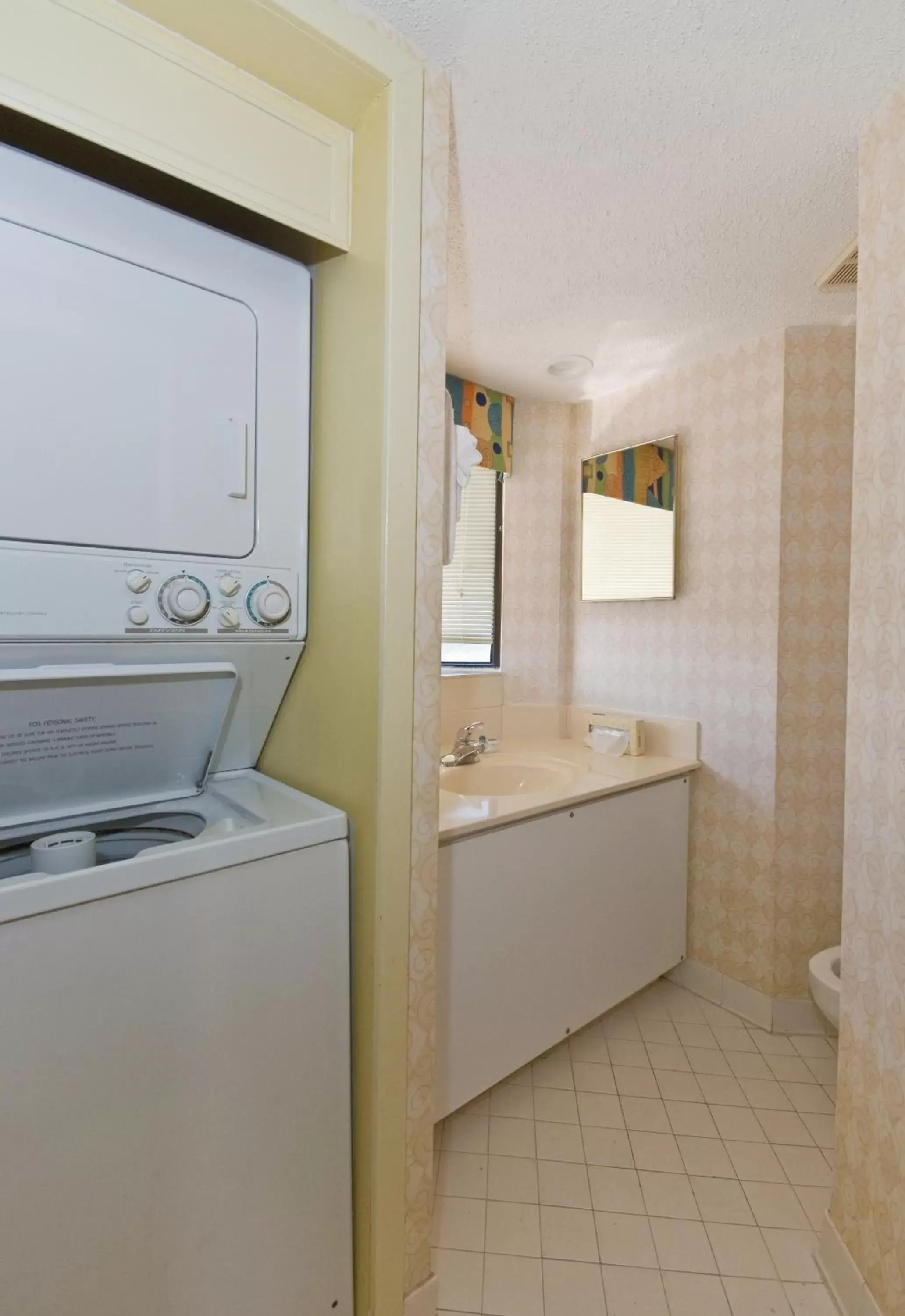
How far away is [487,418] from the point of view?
105 inches

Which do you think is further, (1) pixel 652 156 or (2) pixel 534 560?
(2) pixel 534 560

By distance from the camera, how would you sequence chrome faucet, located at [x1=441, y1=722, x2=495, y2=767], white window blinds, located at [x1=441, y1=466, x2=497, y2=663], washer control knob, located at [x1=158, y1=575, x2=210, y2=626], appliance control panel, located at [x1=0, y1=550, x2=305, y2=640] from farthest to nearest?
1. white window blinds, located at [x1=441, y1=466, x2=497, y2=663]
2. chrome faucet, located at [x1=441, y1=722, x2=495, y2=767]
3. washer control knob, located at [x1=158, y1=575, x2=210, y2=626]
4. appliance control panel, located at [x1=0, y1=550, x2=305, y2=640]

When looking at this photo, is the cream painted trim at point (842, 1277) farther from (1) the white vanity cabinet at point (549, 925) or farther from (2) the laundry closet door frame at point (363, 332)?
(2) the laundry closet door frame at point (363, 332)

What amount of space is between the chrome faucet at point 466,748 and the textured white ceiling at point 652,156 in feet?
4.65

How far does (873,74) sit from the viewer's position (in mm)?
1180

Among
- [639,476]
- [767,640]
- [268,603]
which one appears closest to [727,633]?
[767,640]

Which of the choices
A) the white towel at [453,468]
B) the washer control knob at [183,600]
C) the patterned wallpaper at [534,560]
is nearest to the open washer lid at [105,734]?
the washer control knob at [183,600]

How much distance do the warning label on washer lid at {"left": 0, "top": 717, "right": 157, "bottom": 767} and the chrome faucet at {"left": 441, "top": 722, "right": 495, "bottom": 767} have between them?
4.18 feet

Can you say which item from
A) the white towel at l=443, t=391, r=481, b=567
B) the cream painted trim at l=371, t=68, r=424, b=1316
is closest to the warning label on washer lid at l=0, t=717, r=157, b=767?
the cream painted trim at l=371, t=68, r=424, b=1316

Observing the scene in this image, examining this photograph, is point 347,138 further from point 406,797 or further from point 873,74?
point 406,797

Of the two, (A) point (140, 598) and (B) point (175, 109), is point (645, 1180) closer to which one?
(A) point (140, 598)

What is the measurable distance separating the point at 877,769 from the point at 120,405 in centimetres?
148

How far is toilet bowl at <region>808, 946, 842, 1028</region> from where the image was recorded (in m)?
1.81

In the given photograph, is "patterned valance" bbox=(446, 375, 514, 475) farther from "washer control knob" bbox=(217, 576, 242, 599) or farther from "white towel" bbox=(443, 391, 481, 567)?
"washer control knob" bbox=(217, 576, 242, 599)
